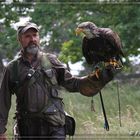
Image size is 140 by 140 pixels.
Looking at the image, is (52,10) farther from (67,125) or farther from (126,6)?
Result: (67,125)

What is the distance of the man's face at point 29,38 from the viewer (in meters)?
4.76

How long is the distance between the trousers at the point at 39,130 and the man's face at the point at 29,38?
0.58 metres

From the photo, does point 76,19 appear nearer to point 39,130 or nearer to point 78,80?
point 78,80

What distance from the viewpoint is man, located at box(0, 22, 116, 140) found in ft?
15.4

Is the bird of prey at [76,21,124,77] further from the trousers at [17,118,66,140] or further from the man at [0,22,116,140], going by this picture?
the trousers at [17,118,66,140]

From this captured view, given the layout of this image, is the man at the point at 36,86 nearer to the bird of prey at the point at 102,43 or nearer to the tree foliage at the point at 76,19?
the bird of prey at the point at 102,43

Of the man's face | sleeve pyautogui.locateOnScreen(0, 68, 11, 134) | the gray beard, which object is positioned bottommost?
sleeve pyautogui.locateOnScreen(0, 68, 11, 134)

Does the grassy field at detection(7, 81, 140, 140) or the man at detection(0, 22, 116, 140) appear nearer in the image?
the man at detection(0, 22, 116, 140)

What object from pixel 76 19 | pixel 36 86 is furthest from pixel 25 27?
pixel 76 19

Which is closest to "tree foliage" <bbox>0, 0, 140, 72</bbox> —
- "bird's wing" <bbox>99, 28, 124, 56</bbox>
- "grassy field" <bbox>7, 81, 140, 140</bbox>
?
"grassy field" <bbox>7, 81, 140, 140</bbox>

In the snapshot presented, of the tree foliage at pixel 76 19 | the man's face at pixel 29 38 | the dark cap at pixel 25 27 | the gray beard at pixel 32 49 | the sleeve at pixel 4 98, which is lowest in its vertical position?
the sleeve at pixel 4 98

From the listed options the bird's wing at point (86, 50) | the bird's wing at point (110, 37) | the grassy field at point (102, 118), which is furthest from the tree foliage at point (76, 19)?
the bird's wing at point (110, 37)

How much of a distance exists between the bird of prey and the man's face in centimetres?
44

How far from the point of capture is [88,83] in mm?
4898
